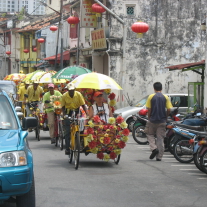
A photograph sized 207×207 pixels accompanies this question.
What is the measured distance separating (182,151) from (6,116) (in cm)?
609

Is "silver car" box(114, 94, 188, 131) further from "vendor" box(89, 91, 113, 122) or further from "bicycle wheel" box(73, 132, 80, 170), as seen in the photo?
"bicycle wheel" box(73, 132, 80, 170)

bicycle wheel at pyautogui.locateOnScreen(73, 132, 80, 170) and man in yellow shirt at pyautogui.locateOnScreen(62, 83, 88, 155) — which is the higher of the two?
man in yellow shirt at pyautogui.locateOnScreen(62, 83, 88, 155)

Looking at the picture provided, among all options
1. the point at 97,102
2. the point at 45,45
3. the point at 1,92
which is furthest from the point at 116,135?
the point at 45,45

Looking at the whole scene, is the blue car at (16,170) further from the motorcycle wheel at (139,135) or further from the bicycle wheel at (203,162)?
the motorcycle wheel at (139,135)

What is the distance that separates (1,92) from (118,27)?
21.2 metres

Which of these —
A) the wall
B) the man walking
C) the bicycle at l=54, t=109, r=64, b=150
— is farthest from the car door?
the man walking

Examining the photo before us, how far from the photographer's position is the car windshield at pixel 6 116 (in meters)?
7.04

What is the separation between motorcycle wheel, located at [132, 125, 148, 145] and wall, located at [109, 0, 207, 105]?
38.7 ft

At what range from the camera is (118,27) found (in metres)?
28.2

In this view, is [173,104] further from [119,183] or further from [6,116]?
[6,116]

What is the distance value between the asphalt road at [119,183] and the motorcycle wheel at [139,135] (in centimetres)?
330

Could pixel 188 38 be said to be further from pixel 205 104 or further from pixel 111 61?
pixel 205 104

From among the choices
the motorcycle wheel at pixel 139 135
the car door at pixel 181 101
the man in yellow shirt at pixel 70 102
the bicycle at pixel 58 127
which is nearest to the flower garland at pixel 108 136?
the man in yellow shirt at pixel 70 102

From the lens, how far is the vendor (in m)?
11.4
